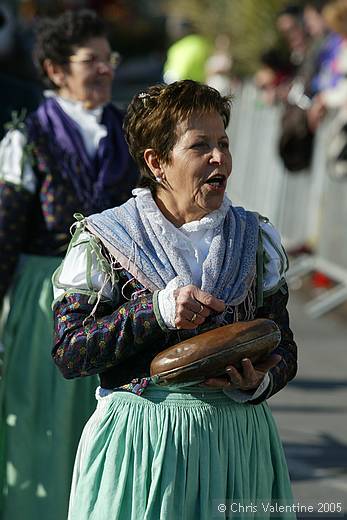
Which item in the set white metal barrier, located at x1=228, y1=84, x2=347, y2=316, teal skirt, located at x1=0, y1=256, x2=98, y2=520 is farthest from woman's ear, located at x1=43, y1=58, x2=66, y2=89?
white metal barrier, located at x1=228, y1=84, x2=347, y2=316

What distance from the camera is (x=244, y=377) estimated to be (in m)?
3.00

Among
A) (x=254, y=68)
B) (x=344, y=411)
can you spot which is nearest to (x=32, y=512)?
(x=344, y=411)

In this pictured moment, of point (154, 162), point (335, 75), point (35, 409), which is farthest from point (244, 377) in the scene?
point (335, 75)

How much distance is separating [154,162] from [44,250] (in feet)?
4.37

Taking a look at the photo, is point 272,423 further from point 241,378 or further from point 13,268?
point 13,268

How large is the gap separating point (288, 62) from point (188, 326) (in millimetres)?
9801

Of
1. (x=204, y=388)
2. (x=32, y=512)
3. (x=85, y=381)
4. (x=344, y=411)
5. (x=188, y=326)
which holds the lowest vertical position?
(x=344, y=411)

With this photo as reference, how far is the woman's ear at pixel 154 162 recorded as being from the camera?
322 cm

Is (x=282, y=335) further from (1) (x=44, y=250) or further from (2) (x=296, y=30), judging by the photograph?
(2) (x=296, y=30)

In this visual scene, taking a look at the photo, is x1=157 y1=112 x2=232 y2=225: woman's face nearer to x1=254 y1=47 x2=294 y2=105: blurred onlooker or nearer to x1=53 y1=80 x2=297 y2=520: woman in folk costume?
x1=53 y1=80 x2=297 y2=520: woman in folk costume

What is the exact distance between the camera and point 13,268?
440 cm

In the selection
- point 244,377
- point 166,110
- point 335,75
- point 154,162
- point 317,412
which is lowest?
point 317,412

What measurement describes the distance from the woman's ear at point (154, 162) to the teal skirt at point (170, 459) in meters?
0.56

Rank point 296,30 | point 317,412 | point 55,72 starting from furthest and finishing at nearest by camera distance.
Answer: point 296,30, point 317,412, point 55,72
